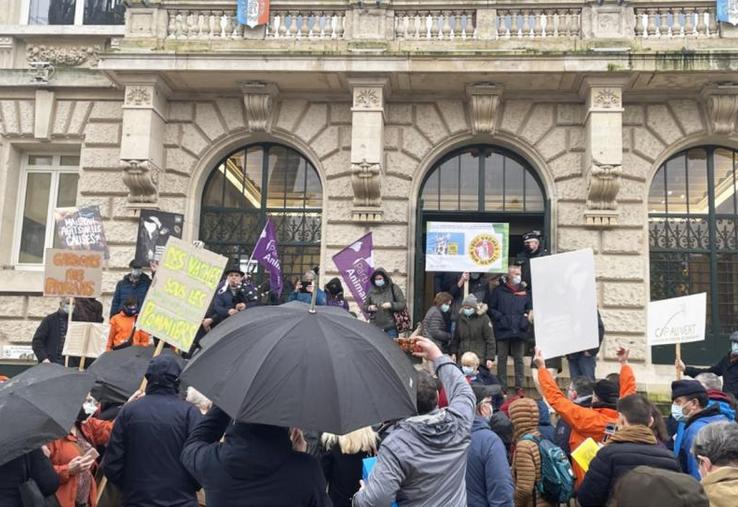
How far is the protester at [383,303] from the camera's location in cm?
1105

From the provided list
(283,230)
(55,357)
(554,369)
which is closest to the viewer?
(55,357)

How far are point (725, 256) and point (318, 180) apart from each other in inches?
318

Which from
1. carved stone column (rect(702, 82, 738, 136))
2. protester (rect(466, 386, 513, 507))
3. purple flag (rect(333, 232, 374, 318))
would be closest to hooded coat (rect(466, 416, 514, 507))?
protester (rect(466, 386, 513, 507))

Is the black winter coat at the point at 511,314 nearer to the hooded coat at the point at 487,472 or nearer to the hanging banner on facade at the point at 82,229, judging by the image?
the hanging banner on facade at the point at 82,229

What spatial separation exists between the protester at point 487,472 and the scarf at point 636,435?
69 centimetres

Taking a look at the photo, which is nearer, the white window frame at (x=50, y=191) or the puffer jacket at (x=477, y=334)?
the puffer jacket at (x=477, y=334)

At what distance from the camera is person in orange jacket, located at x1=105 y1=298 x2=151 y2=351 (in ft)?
33.3

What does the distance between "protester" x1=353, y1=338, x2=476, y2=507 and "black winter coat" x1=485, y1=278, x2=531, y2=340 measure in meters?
7.16

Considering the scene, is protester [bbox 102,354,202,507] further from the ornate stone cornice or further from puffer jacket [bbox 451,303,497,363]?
the ornate stone cornice

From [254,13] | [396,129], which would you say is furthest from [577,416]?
[254,13]

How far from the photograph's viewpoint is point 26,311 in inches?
535

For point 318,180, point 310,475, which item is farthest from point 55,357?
point 310,475

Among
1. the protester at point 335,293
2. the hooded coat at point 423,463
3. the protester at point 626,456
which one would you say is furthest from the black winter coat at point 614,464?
the protester at point 335,293

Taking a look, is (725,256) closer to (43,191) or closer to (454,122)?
(454,122)
